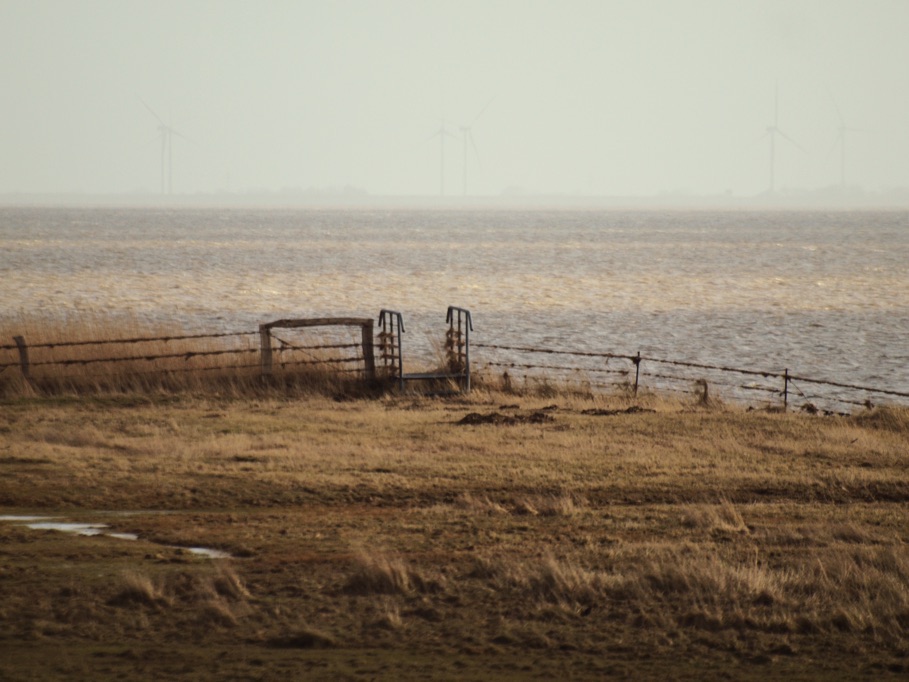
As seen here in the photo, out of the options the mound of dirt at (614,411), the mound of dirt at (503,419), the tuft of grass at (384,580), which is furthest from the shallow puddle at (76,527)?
the mound of dirt at (614,411)

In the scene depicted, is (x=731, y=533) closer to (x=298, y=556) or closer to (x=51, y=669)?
(x=298, y=556)

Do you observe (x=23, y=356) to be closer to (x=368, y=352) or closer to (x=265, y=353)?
(x=265, y=353)

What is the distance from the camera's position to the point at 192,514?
14461 mm

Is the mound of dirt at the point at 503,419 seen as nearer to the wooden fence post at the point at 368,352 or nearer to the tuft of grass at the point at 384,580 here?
the wooden fence post at the point at 368,352

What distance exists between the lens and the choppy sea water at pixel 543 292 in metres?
44.0

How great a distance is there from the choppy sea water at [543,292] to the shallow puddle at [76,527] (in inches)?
873

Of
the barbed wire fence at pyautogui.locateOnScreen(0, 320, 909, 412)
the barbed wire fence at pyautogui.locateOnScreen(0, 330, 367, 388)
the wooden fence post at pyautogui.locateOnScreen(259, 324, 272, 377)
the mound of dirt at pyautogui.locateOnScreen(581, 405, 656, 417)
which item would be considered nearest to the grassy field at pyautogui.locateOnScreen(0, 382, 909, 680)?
the mound of dirt at pyautogui.locateOnScreen(581, 405, 656, 417)

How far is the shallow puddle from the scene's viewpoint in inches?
506

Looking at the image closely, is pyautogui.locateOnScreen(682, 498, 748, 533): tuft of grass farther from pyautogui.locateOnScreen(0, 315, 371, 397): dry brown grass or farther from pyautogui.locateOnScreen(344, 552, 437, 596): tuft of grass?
pyautogui.locateOnScreen(0, 315, 371, 397): dry brown grass

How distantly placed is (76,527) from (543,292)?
58.2 metres

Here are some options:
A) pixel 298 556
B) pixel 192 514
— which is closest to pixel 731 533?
pixel 298 556

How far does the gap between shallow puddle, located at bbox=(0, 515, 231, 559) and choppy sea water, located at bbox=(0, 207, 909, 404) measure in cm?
2217

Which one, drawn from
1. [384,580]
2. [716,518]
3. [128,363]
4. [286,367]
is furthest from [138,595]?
[128,363]

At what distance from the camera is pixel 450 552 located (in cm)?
1287
